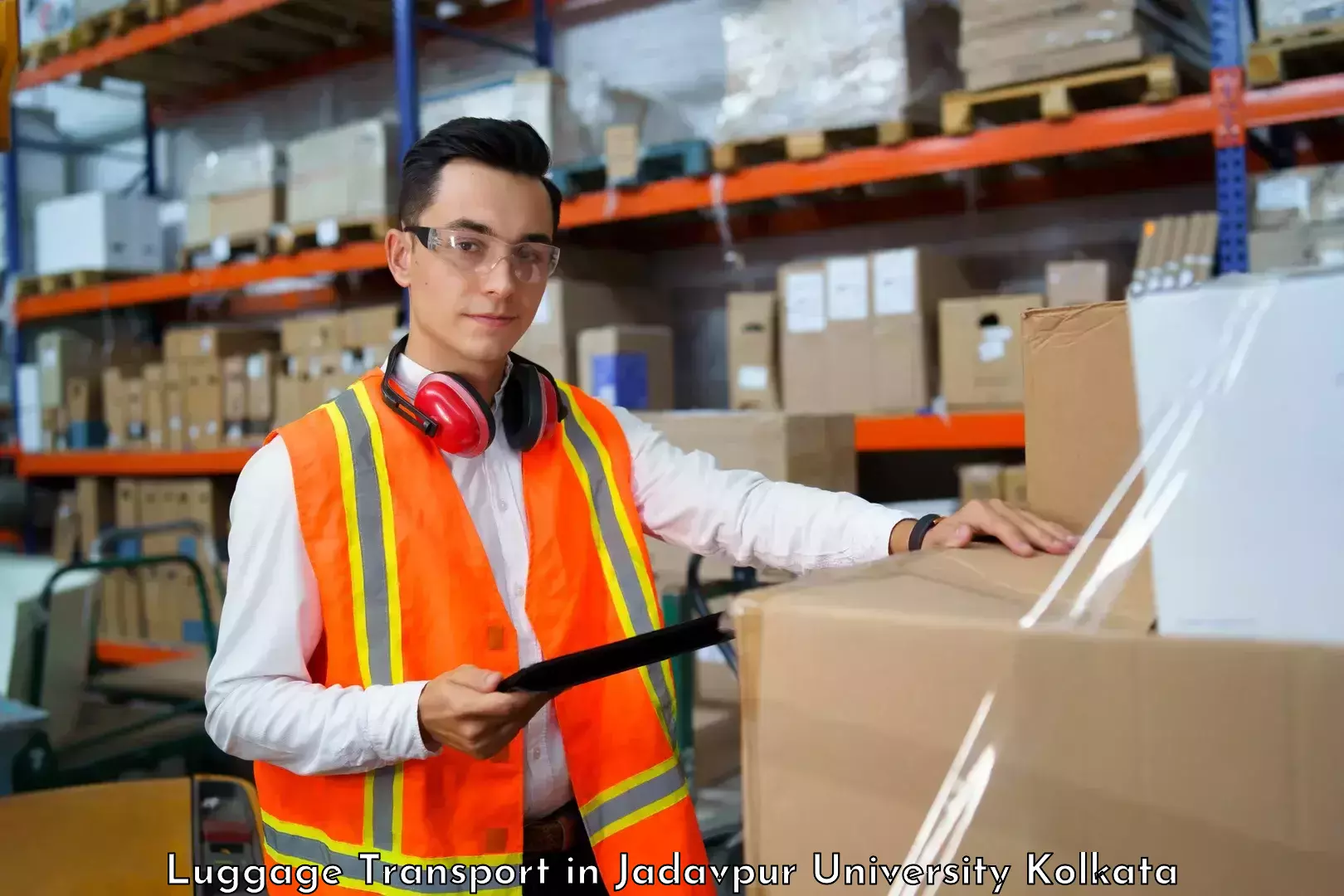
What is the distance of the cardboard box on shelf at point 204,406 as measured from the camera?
5.05m

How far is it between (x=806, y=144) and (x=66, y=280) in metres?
4.36

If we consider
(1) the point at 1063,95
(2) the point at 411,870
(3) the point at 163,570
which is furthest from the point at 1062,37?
(3) the point at 163,570

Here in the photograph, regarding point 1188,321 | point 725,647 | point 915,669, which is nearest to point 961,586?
point 915,669

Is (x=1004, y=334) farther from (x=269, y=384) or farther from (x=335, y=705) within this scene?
(x=269, y=384)

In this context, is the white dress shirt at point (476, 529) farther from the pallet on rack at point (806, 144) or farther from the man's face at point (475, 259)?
the pallet on rack at point (806, 144)

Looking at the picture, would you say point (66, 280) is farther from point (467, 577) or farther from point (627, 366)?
point (467, 577)

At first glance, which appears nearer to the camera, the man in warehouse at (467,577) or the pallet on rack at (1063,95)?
the man in warehouse at (467,577)

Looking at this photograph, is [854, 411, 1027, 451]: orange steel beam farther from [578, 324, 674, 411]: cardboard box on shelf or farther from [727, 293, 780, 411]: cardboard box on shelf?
[578, 324, 674, 411]: cardboard box on shelf

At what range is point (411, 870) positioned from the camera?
1.23 metres

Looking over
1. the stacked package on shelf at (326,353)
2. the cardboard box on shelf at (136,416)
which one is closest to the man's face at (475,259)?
the stacked package on shelf at (326,353)

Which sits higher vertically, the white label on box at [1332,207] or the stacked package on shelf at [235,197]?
the stacked package on shelf at [235,197]

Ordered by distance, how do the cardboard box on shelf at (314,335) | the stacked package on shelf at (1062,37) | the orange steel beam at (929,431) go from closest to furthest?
Answer: the stacked package on shelf at (1062,37)
the orange steel beam at (929,431)
the cardboard box on shelf at (314,335)

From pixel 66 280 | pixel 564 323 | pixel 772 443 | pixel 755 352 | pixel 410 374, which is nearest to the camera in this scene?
pixel 410 374

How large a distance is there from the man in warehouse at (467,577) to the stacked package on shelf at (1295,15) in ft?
6.79
